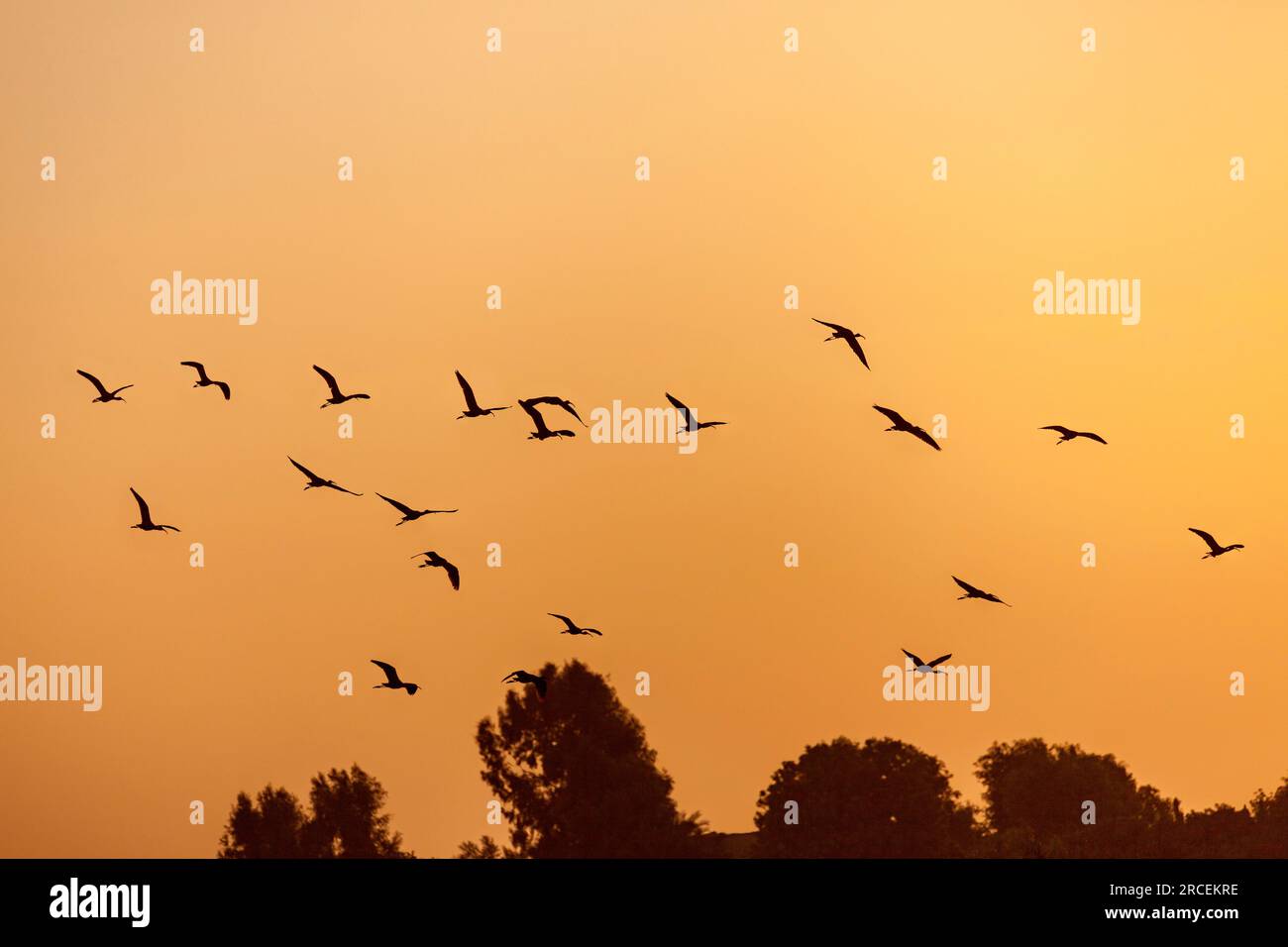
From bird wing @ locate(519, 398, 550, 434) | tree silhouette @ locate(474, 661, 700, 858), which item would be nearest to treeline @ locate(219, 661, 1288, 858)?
tree silhouette @ locate(474, 661, 700, 858)

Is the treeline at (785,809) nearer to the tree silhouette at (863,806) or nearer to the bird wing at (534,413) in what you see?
the tree silhouette at (863,806)

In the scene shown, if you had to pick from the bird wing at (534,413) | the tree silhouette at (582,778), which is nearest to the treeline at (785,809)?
the tree silhouette at (582,778)

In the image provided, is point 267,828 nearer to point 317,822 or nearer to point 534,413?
point 317,822

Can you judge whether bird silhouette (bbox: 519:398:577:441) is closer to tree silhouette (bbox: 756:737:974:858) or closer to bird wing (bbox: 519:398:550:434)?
bird wing (bbox: 519:398:550:434)

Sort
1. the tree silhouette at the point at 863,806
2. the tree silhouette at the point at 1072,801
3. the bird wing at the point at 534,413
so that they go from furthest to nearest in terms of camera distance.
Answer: the tree silhouette at the point at 1072,801, the tree silhouette at the point at 863,806, the bird wing at the point at 534,413

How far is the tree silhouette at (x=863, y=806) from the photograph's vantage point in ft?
442

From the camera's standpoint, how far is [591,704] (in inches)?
5517

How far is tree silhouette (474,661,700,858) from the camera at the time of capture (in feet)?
443

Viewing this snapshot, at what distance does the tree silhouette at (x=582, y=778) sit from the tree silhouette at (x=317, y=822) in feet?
36.0

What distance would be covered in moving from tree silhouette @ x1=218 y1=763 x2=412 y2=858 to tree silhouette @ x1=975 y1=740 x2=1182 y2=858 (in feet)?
124
